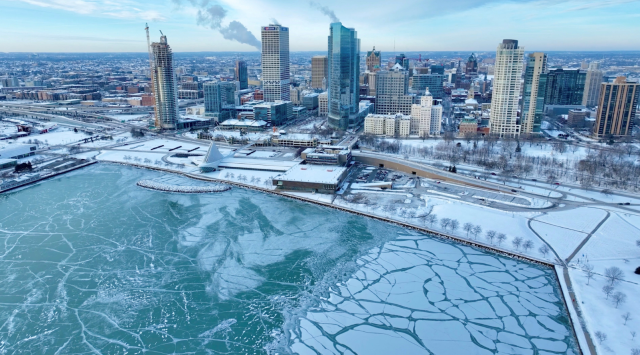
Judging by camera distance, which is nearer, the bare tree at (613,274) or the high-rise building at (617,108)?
the bare tree at (613,274)

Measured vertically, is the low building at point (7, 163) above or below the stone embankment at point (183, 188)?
above

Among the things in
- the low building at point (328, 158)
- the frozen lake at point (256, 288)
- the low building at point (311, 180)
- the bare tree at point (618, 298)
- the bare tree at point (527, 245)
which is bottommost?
the frozen lake at point (256, 288)

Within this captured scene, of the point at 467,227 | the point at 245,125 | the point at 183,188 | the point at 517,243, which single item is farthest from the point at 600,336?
the point at 245,125

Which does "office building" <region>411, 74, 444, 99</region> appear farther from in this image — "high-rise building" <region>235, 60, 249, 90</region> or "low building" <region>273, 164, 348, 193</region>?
"low building" <region>273, 164, 348, 193</region>

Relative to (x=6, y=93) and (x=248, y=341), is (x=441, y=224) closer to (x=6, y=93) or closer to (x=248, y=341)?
(x=248, y=341)

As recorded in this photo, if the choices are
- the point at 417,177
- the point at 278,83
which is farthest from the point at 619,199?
the point at 278,83

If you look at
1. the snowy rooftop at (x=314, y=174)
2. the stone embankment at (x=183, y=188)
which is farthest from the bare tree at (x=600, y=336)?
the stone embankment at (x=183, y=188)

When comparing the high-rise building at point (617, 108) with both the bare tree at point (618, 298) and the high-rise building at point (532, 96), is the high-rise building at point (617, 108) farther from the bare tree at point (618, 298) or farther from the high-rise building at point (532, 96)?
the bare tree at point (618, 298)
